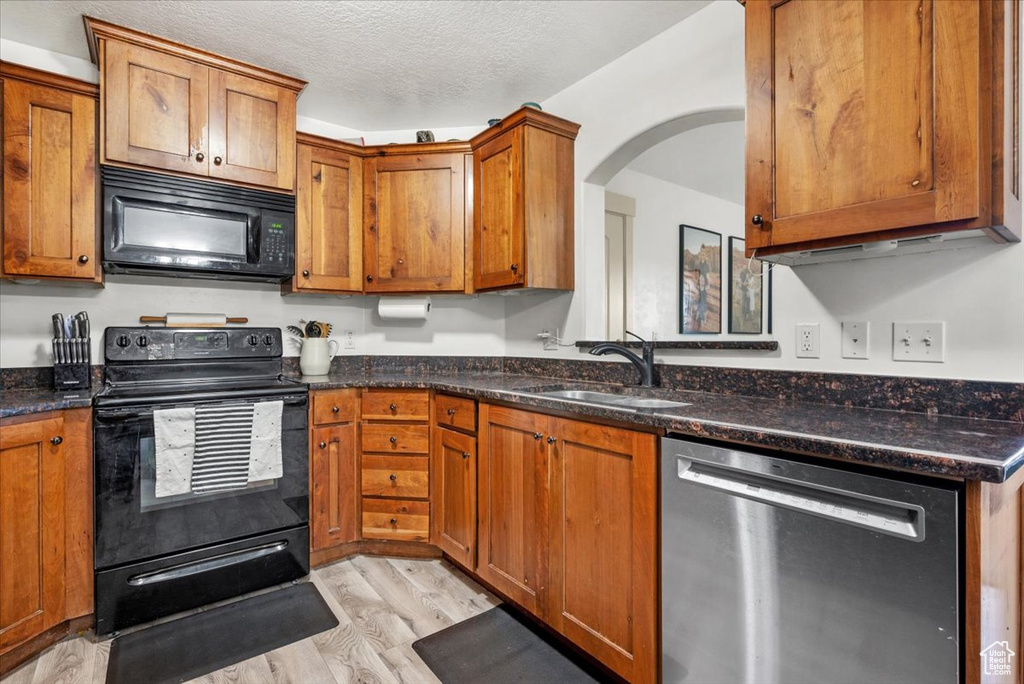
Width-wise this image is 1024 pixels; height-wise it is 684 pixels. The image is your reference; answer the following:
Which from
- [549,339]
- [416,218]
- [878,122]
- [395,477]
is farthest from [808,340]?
[416,218]

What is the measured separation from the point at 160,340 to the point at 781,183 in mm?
2836

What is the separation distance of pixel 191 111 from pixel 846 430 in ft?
9.56

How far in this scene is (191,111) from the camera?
235cm

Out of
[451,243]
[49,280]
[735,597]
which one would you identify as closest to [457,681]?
[735,597]

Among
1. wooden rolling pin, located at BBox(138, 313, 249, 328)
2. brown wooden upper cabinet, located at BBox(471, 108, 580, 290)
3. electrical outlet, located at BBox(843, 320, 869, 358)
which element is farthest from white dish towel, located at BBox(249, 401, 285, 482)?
electrical outlet, located at BBox(843, 320, 869, 358)

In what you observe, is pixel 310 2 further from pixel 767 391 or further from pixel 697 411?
pixel 767 391

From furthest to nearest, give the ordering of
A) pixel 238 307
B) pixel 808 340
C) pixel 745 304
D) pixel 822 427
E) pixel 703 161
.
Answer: pixel 745 304, pixel 703 161, pixel 238 307, pixel 808 340, pixel 822 427

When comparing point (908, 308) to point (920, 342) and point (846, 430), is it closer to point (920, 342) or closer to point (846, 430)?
point (920, 342)

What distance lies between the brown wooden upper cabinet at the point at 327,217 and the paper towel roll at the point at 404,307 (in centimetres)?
21

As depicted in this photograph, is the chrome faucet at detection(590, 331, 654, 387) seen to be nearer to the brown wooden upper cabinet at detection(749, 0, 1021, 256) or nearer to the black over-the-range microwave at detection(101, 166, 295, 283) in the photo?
the brown wooden upper cabinet at detection(749, 0, 1021, 256)

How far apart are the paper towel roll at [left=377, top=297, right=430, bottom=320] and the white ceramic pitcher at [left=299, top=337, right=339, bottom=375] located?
40 cm

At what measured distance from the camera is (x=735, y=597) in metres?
1.25

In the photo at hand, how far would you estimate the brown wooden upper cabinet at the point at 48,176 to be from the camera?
2061mm

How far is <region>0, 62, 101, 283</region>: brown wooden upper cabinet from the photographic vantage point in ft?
6.76
